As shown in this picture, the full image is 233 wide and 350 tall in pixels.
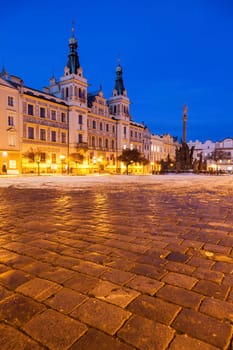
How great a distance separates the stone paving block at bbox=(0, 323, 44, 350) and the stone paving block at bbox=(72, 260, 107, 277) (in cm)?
100

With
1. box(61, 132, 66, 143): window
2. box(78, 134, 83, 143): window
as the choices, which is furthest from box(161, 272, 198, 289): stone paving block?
box(78, 134, 83, 143): window

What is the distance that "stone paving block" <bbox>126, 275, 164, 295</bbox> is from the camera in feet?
7.22

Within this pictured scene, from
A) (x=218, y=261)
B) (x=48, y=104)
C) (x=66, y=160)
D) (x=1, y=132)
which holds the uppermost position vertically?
(x=48, y=104)

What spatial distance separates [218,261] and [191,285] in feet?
2.67

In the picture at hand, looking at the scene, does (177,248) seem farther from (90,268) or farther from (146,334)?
(146,334)

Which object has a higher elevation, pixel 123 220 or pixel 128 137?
pixel 128 137

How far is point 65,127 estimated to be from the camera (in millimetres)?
44219

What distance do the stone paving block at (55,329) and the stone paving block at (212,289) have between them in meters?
1.17

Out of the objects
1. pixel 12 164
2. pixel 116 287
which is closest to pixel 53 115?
pixel 12 164

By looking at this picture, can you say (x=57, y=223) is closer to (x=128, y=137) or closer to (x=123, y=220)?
(x=123, y=220)

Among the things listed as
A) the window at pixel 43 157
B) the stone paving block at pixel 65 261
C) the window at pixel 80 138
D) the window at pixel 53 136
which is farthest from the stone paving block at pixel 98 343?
the window at pixel 80 138

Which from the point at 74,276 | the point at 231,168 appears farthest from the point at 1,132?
the point at 231,168

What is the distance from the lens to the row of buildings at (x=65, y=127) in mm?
35688

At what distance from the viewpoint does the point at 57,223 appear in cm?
483
